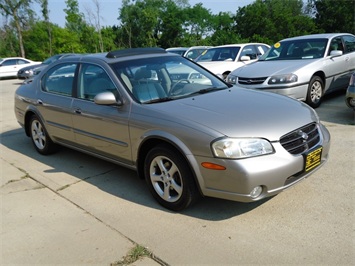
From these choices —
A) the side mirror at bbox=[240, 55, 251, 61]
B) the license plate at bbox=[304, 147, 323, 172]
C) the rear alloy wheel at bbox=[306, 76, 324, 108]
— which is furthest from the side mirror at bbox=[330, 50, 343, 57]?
the license plate at bbox=[304, 147, 323, 172]

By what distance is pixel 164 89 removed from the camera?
12.3 feet

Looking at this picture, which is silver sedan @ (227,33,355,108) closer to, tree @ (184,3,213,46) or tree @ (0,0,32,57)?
tree @ (0,0,32,57)

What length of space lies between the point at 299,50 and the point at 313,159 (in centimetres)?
501

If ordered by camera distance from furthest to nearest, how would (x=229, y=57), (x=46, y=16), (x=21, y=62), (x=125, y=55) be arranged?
(x=46, y=16) < (x=21, y=62) < (x=229, y=57) < (x=125, y=55)

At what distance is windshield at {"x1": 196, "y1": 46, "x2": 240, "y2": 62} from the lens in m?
10.1

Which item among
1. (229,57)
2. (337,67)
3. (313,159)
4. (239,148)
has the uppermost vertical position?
(229,57)

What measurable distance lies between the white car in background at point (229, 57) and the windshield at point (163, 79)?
5.22 metres

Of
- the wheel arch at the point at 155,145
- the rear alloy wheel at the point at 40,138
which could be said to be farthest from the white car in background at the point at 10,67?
the wheel arch at the point at 155,145

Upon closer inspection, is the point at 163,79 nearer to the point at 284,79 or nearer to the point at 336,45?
the point at 284,79

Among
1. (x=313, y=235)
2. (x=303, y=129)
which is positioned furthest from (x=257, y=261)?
(x=303, y=129)

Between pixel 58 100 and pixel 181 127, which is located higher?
pixel 58 100

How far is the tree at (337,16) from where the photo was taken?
33.4 metres

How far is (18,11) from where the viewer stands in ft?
111

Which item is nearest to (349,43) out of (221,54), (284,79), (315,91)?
(315,91)
